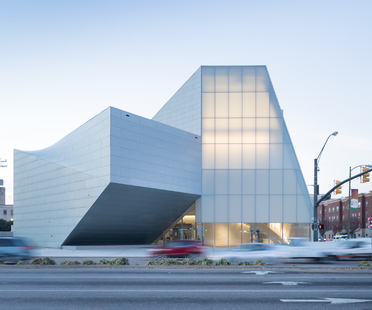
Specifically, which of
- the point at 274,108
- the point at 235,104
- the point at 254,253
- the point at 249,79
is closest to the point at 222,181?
the point at 235,104

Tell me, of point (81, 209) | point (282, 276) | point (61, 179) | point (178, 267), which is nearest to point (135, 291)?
point (282, 276)

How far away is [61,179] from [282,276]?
32.0 m

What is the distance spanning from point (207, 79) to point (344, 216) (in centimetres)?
6673

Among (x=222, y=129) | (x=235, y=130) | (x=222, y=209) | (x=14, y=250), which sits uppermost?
(x=222, y=129)

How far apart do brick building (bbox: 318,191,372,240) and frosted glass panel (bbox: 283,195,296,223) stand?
112ft

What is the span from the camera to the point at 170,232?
50.4 metres

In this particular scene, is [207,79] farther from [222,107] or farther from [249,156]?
[249,156]

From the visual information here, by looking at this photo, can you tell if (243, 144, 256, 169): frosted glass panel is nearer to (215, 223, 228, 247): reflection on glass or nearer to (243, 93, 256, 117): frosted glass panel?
(243, 93, 256, 117): frosted glass panel

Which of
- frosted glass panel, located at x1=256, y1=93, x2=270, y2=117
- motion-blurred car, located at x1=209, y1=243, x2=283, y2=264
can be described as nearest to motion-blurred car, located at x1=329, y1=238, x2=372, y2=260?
motion-blurred car, located at x1=209, y1=243, x2=283, y2=264

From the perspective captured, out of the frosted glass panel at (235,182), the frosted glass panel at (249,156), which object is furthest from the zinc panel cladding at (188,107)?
the frosted glass panel at (235,182)

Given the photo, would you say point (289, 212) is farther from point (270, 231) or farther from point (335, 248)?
point (335, 248)

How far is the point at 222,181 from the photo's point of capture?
47.8 metres

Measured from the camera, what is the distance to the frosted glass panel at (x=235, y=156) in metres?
47.9

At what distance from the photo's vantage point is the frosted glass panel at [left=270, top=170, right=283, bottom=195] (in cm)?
4753
